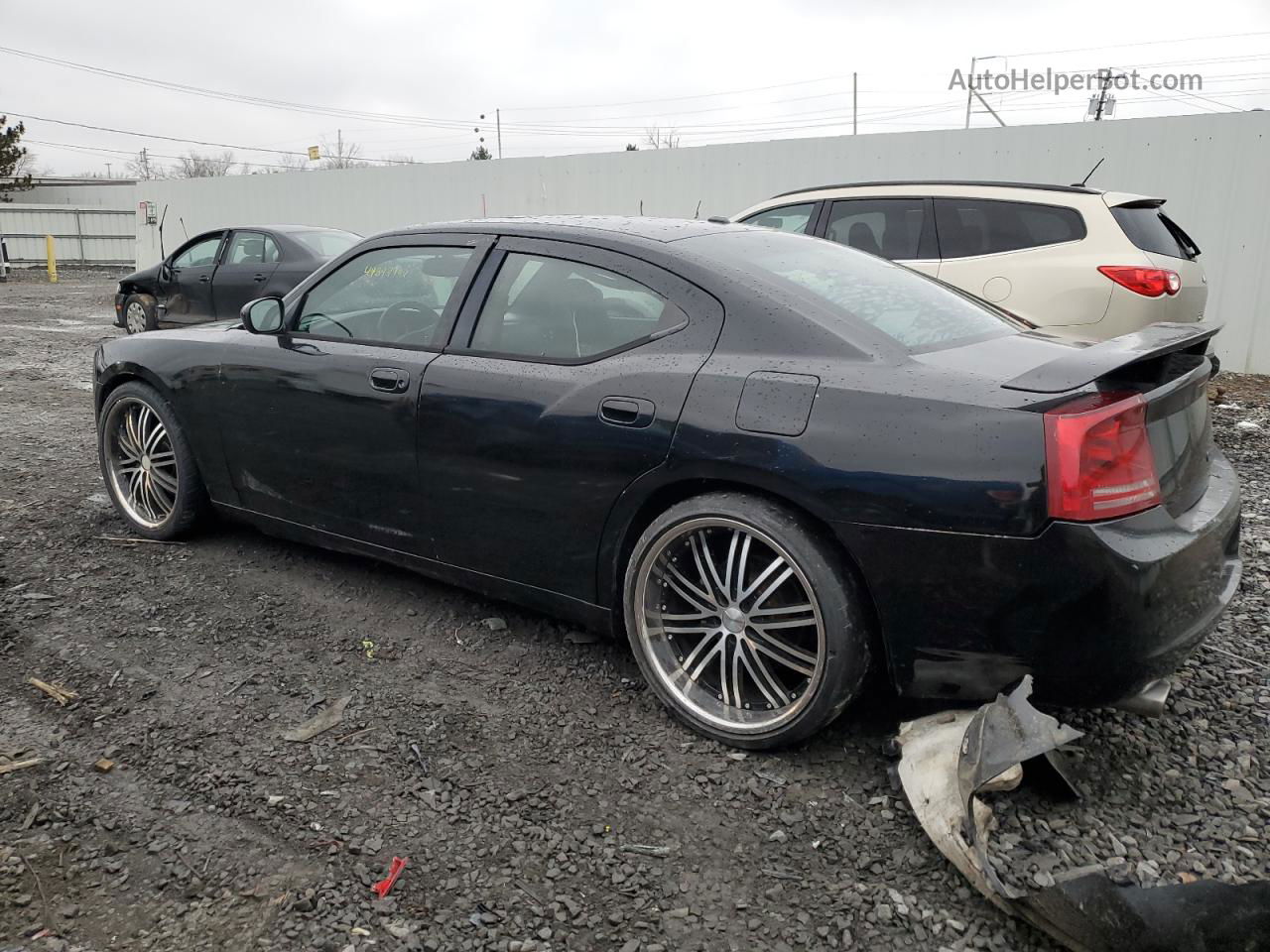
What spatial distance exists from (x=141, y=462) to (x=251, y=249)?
24.7 ft

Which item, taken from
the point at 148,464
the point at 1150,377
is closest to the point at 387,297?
the point at 148,464

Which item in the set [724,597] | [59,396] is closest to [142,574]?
[724,597]

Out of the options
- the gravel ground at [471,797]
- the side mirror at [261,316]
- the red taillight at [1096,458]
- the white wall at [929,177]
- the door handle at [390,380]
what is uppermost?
the white wall at [929,177]

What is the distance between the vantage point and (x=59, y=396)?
832cm

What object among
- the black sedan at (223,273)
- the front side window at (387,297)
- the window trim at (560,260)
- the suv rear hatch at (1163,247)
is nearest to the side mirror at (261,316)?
the front side window at (387,297)

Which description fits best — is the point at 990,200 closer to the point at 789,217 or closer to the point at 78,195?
the point at 789,217

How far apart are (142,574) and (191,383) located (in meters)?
0.83

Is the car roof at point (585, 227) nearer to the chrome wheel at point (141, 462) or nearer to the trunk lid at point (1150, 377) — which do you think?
the trunk lid at point (1150, 377)

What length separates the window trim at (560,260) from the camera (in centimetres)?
304

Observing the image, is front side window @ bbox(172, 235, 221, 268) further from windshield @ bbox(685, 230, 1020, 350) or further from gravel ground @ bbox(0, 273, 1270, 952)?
windshield @ bbox(685, 230, 1020, 350)

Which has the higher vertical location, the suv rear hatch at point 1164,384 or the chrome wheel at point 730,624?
the suv rear hatch at point 1164,384

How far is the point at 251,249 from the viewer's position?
443 inches

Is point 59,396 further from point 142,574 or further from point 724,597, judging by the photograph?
point 724,597

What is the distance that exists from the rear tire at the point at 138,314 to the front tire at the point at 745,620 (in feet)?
35.8
